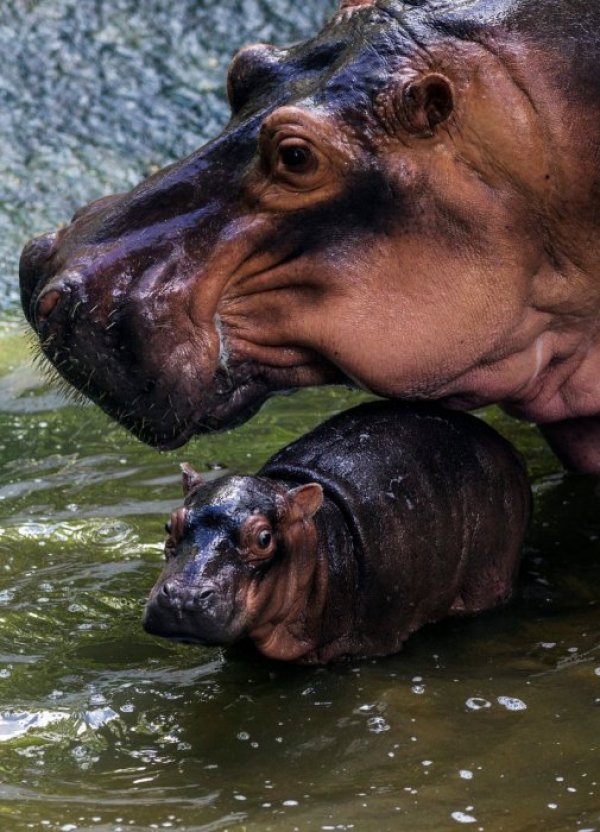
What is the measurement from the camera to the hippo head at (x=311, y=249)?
3.91 metres

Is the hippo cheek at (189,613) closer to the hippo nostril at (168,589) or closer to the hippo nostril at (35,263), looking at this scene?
the hippo nostril at (168,589)

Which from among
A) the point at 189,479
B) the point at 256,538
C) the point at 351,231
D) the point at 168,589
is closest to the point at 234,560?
the point at 256,538

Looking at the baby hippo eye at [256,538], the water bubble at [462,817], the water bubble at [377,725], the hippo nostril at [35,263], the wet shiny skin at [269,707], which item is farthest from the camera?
the hippo nostril at [35,263]

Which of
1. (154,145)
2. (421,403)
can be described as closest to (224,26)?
(154,145)

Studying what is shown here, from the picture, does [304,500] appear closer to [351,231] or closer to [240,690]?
[240,690]

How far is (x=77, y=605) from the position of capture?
440 centimetres

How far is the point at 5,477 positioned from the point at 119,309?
1.79m

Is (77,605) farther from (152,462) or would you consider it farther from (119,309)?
(152,462)

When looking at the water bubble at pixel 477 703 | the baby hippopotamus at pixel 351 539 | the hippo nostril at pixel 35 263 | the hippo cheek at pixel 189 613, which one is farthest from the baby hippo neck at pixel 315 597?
the hippo nostril at pixel 35 263

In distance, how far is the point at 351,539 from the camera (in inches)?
164

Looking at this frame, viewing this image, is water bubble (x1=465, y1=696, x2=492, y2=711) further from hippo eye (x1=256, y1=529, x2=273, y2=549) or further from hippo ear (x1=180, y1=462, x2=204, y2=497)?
hippo ear (x1=180, y1=462, x2=204, y2=497)

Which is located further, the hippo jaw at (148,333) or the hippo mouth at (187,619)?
the hippo jaw at (148,333)

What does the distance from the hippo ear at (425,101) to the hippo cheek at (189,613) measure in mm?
1241

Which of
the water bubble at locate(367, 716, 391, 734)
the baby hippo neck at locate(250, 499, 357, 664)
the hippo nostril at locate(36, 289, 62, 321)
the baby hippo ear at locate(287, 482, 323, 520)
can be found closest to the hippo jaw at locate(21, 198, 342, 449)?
the hippo nostril at locate(36, 289, 62, 321)
